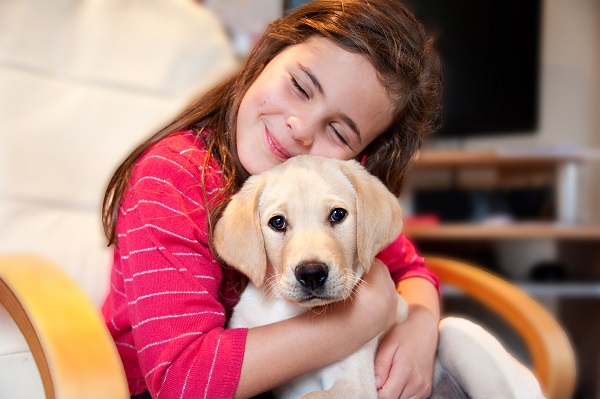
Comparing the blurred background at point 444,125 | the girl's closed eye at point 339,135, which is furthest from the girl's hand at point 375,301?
the blurred background at point 444,125

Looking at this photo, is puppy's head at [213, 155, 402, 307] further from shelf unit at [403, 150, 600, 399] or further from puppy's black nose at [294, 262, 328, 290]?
shelf unit at [403, 150, 600, 399]

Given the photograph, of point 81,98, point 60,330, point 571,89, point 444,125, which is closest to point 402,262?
point 60,330

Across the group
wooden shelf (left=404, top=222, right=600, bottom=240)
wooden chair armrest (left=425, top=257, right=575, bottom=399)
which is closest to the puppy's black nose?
wooden chair armrest (left=425, top=257, right=575, bottom=399)

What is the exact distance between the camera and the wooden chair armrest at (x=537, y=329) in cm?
135

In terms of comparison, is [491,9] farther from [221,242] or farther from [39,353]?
[39,353]

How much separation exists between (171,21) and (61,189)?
0.65 metres

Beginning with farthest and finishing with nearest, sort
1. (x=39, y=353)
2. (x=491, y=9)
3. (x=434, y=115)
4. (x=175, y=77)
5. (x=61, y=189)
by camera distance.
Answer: (x=491, y=9) → (x=175, y=77) → (x=61, y=189) → (x=434, y=115) → (x=39, y=353)

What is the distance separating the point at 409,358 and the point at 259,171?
1.42 ft

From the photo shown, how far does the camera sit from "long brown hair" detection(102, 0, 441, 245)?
117 cm

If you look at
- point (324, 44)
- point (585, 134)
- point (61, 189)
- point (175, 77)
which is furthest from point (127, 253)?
point (585, 134)

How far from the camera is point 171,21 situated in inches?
82.6

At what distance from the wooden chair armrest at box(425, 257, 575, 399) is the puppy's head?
1.64ft

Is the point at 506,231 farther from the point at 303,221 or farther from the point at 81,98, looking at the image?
the point at 303,221

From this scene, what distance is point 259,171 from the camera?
121 cm
